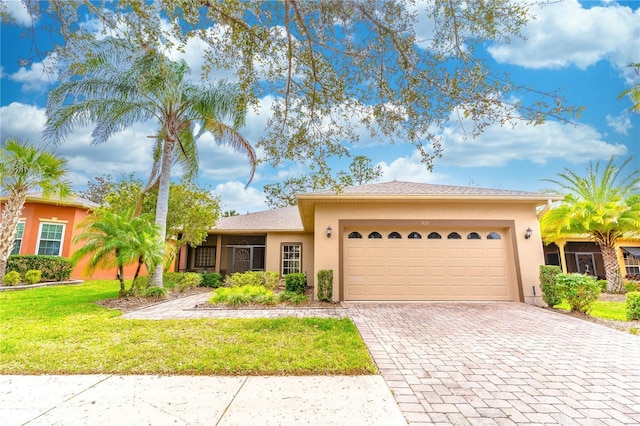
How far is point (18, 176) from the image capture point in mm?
11383

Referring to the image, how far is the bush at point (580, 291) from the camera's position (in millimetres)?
7691

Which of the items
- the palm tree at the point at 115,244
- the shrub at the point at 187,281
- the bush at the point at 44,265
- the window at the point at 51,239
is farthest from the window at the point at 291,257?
the window at the point at 51,239

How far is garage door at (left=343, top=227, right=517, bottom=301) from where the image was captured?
955cm

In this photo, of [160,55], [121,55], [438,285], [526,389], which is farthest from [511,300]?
[121,55]

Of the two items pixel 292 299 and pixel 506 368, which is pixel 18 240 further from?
pixel 506 368

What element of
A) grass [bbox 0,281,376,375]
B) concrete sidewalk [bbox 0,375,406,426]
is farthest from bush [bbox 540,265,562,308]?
concrete sidewalk [bbox 0,375,406,426]

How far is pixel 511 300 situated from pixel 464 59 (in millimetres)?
7982

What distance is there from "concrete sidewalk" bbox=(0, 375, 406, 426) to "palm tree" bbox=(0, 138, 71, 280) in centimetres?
1110

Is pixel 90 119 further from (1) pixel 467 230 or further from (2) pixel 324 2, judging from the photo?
(1) pixel 467 230

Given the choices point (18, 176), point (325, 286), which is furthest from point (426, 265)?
point (18, 176)

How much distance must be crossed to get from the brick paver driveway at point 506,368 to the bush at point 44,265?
1407cm

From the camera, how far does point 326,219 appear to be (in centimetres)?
986

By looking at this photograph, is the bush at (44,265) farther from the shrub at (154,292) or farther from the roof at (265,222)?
the roof at (265,222)

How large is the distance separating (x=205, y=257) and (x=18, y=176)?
8.36 m
